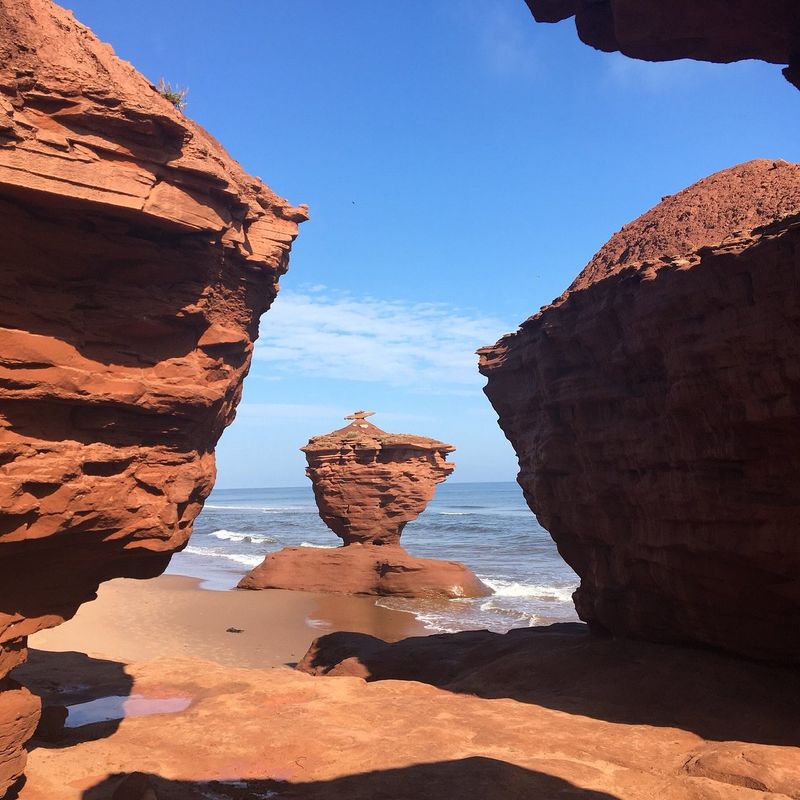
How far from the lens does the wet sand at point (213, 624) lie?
19266 mm

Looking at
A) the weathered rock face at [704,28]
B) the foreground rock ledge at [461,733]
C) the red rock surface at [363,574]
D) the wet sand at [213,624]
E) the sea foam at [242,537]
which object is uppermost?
the weathered rock face at [704,28]

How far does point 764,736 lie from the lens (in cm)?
872

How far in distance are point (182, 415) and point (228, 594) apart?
847 inches

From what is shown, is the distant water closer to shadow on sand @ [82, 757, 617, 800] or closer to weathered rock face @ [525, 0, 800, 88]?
shadow on sand @ [82, 757, 617, 800]

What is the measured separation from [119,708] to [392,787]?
5786 mm

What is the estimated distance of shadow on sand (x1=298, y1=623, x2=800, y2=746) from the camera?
940 centimetres

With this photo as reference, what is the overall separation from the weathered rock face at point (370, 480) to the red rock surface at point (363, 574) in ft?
7.44

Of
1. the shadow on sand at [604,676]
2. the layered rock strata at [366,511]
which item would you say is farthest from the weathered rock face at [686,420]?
the layered rock strata at [366,511]

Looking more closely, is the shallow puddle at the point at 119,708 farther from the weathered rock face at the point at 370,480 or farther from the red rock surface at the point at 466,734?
the weathered rock face at the point at 370,480

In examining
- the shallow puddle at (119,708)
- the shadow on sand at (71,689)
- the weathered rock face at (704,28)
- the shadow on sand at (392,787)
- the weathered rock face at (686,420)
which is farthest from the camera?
the shallow puddle at (119,708)

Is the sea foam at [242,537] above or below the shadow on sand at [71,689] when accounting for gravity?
below

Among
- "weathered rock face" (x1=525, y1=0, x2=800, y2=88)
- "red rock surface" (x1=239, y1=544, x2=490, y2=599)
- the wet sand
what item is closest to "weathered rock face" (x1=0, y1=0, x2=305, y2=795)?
"weathered rock face" (x1=525, y1=0, x2=800, y2=88)

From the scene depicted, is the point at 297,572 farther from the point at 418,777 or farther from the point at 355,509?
the point at 418,777

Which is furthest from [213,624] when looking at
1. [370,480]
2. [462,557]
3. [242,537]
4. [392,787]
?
[242,537]
